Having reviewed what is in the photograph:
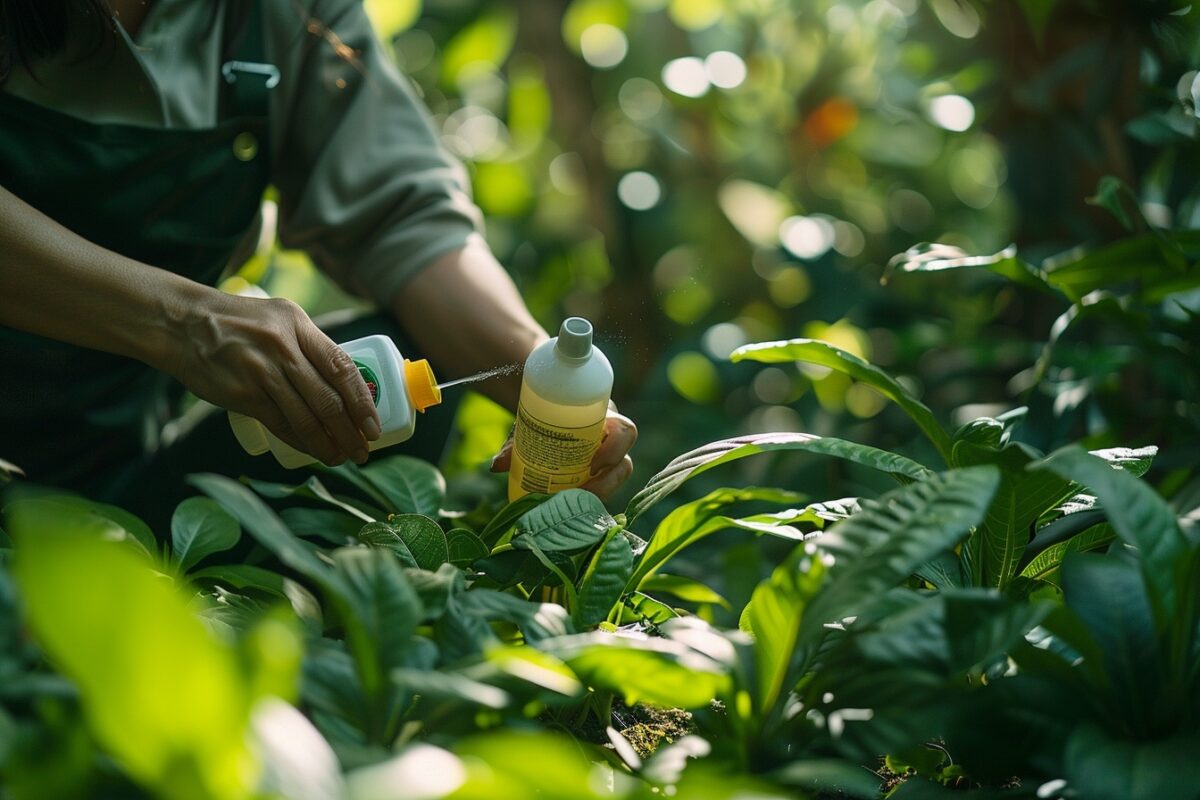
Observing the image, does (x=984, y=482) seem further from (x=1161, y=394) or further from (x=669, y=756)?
(x=1161, y=394)

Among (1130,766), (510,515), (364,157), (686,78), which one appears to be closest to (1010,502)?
(1130,766)

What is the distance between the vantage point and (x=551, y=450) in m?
A: 0.85

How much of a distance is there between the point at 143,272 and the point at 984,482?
621 mm

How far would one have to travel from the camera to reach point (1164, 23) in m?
1.33

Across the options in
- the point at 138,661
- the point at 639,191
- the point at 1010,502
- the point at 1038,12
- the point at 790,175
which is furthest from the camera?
the point at 790,175

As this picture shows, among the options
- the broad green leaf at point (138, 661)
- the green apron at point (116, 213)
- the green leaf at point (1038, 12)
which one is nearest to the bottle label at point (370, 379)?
the green apron at point (116, 213)

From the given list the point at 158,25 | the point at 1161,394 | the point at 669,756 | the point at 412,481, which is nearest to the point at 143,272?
the point at 412,481

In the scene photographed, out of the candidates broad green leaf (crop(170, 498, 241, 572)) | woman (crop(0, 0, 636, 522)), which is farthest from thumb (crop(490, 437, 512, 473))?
broad green leaf (crop(170, 498, 241, 572))

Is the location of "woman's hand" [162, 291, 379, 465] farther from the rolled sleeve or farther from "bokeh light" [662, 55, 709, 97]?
"bokeh light" [662, 55, 709, 97]

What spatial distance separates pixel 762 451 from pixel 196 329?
0.43 meters

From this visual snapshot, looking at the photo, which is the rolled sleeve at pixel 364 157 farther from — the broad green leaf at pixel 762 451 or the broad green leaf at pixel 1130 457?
the broad green leaf at pixel 1130 457

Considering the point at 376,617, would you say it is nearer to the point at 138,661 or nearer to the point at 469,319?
the point at 138,661

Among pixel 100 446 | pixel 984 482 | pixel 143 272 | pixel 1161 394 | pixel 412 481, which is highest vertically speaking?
pixel 984 482

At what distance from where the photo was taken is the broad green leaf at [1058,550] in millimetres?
655
